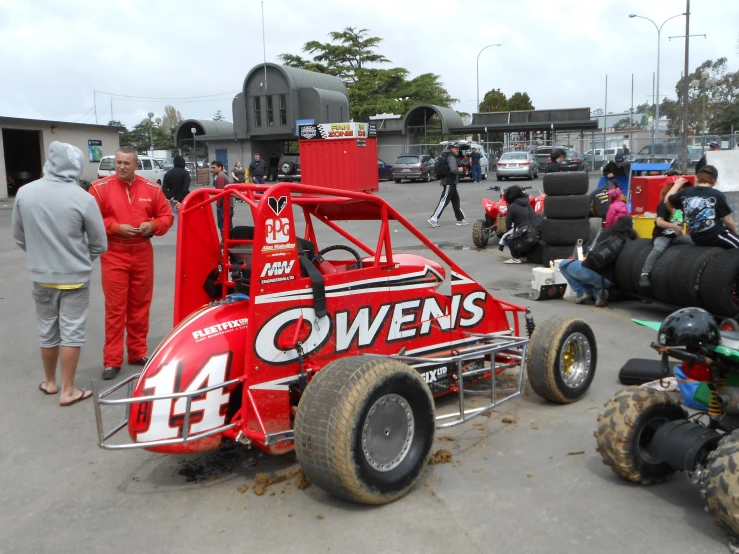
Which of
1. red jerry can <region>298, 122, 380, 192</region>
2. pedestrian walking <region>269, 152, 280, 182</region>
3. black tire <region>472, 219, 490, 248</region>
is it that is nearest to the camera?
black tire <region>472, 219, 490, 248</region>

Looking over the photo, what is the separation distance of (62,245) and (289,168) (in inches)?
1266

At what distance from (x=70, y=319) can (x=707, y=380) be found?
15.0ft

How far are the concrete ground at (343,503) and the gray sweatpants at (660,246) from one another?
3.07m

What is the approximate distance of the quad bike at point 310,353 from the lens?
3.72 meters

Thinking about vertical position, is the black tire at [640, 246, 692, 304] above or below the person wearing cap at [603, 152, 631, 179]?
below

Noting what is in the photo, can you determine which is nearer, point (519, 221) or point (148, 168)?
point (519, 221)

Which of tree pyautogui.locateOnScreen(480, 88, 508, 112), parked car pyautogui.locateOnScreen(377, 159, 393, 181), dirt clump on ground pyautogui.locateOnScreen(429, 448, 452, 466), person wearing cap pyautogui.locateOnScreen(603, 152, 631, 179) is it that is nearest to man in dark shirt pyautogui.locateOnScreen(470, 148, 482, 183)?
parked car pyautogui.locateOnScreen(377, 159, 393, 181)

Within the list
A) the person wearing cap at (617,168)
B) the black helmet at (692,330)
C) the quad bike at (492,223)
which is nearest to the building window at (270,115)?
the person wearing cap at (617,168)

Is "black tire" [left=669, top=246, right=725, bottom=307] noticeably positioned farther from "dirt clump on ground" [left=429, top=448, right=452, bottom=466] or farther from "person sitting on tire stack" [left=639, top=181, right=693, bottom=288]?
"dirt clump on ground" [left=429, top=448, right=452, bottom=466]

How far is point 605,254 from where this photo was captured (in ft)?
29.0

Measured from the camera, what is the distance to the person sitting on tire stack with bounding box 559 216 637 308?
8836 millimetres

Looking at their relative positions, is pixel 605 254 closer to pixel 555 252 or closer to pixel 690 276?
pixel 690 276

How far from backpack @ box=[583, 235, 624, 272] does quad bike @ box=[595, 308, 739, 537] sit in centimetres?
487

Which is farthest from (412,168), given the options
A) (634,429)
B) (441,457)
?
(634,429)
